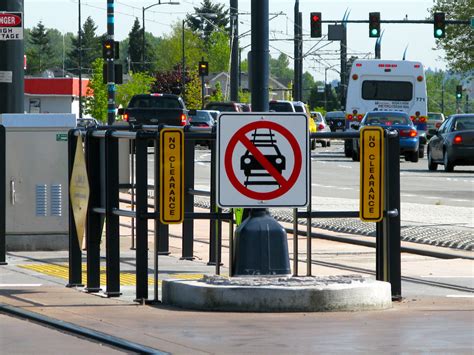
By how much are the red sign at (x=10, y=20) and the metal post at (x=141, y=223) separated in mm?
7412

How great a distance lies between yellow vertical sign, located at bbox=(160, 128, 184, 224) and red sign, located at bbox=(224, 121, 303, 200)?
35 cm

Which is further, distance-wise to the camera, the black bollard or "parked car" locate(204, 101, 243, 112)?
"parked car" locate(204, 101, 243, 112)

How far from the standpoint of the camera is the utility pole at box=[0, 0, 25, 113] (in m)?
18.0

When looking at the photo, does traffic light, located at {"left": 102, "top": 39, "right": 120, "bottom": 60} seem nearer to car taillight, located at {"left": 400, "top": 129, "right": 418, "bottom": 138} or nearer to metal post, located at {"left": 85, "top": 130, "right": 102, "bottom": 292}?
car taillight, located at {"left": 400, "top": 129, "right": 418, "bottom": 138}

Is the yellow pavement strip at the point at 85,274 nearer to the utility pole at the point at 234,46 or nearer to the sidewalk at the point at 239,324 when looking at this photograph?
the sidewalk at the point at 239,324

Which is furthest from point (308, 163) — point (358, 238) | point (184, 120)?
point (184, 120)

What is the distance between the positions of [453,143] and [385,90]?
1259 cm

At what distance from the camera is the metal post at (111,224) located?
1126cm

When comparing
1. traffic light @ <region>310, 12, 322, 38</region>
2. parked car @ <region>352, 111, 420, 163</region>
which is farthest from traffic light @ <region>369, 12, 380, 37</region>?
parked car @ <region>352, 111, 420, 163</region>

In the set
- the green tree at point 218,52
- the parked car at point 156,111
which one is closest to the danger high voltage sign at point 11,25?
the parked car at point 156,111

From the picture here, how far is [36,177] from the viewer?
15086mm

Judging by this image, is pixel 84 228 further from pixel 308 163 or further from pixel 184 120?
pixel 184 120

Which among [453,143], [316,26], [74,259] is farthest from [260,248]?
[316,26]

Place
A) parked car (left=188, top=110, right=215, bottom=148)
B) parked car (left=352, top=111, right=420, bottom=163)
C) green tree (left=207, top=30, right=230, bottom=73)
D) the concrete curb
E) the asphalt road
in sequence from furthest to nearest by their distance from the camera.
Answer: green tree (left=207, top=30, right=230, bottom=73), parked car (left=188, top=110, right=215, bottom=148), parked car (left=352, top=111, right=420, bottom=163), the asphalt road, the concrete curb
